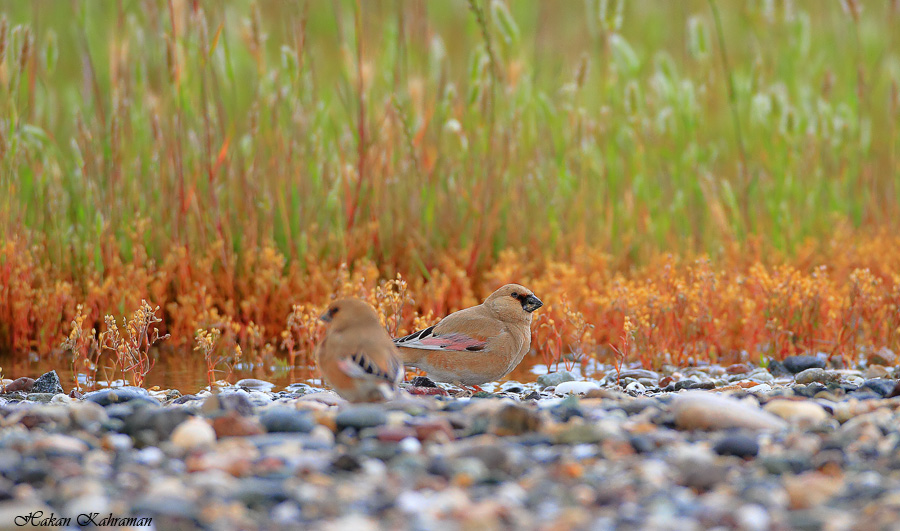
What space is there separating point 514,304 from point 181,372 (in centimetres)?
174

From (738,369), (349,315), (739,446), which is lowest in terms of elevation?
(738,369)

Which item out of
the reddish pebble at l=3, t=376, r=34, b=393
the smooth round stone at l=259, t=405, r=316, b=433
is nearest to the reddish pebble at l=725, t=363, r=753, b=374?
the smooth round stone at l=259, t=405, r=316, b=433

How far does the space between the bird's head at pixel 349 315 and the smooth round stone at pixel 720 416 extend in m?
1.20

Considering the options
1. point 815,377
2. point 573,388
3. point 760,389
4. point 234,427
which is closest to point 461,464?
point 234,427

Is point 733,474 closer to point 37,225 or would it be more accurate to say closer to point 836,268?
point 836,268

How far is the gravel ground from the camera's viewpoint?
2.19 m

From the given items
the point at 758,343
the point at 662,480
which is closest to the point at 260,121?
the point at 758,343

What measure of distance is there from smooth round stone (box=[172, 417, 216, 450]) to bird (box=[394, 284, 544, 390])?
1355 mm

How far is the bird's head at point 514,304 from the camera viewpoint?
4434 millimetres

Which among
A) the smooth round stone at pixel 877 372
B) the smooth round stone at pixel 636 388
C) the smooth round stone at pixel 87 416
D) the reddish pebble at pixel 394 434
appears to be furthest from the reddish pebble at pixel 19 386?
the smooth round stone at pixel 877 372

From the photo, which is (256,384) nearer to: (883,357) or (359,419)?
(359,419)

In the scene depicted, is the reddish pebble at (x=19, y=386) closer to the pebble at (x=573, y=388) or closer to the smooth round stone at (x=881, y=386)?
the pebble at (x=573, y=388)

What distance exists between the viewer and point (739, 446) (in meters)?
2.71

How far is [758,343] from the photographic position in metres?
5.25
